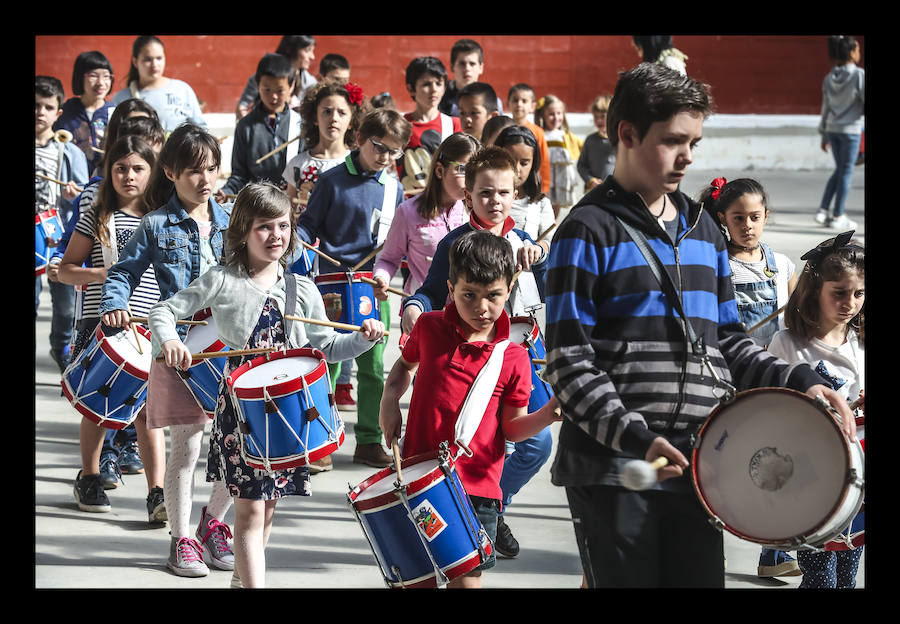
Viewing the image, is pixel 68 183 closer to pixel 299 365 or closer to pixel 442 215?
pixel 442 215

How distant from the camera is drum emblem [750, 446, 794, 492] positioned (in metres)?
2.77

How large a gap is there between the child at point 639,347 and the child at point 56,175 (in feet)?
17.3

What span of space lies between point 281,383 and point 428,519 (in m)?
0.70

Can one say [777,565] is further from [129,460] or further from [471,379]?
[129,460]

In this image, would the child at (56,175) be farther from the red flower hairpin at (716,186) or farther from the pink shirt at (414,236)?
the red flower hairpin at (716,186)

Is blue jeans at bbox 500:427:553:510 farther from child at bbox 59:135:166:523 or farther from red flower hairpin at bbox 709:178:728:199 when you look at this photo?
child at bbox 59:135:166:523

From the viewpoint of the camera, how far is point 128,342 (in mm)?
5070

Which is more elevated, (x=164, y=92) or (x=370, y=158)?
(x=164, y=92)

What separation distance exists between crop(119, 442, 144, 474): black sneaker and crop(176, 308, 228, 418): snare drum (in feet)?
4.71

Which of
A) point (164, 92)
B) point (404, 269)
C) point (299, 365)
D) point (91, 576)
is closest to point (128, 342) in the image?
point (91, 576)

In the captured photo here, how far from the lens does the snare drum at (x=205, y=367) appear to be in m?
4.45

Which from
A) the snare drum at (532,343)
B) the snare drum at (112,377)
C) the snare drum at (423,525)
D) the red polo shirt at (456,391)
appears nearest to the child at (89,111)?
the snare drum at (112,377)

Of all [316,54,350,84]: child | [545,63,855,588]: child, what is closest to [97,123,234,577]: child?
[545,63,855,588]: child
